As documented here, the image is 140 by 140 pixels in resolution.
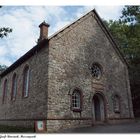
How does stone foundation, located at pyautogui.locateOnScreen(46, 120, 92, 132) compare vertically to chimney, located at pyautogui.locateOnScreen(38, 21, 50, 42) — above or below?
below

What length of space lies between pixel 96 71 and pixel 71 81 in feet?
12.7

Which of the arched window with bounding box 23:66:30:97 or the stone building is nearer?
the stone building

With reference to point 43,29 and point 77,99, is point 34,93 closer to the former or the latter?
point 77,99

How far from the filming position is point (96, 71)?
1772 cm

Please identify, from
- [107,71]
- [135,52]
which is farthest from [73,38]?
[135,52]

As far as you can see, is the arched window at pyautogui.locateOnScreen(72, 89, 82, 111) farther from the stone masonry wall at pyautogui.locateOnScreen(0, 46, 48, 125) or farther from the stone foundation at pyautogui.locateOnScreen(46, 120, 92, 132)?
the stone masonry wall at pyautogui.locateOnScreen(0, 46, 48, 125)

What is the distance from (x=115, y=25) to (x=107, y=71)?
1668cm

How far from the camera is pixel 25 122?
15250 mm

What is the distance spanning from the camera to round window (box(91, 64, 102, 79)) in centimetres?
1733

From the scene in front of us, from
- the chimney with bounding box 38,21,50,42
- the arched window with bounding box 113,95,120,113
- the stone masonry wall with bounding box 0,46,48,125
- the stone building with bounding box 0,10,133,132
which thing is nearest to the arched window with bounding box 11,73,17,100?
the stone building with bounding box 0,10,133,132

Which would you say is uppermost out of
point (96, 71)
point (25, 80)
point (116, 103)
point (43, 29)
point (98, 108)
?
point (43, 29)

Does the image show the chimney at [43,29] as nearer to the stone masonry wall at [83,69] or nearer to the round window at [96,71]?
the stone masonry wall at [83,69]

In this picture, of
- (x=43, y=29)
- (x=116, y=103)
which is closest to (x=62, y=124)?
(x=116, y=103)

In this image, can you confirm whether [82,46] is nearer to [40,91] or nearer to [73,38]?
[73,38]
